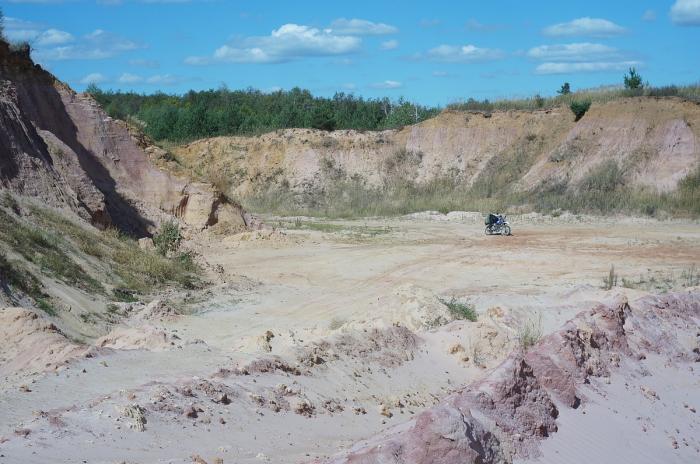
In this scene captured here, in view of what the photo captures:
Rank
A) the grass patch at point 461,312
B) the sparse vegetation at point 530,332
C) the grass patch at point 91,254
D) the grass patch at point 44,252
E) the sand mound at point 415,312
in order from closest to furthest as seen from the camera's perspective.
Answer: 1. the sparse vegetation at point 530,332
2. the sand mound at point 415,312
3. the grass patch at point 461,312
4. the grass patch at point 44,252
5. the grass patch at point 91,254

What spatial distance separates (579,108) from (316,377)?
40.5m

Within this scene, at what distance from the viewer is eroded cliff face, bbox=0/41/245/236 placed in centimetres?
1931

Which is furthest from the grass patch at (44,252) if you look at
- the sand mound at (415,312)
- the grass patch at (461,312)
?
the grass patch at (461,312)

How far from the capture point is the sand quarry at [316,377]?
22.6 ft

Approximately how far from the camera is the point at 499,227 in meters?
31.7

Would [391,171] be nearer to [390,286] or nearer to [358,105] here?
[358,105]

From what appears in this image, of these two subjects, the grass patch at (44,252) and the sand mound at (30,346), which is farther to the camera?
the grass patch at (44,252)

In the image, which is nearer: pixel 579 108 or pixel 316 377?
pixel 316 377

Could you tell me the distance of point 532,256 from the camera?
24922 mm

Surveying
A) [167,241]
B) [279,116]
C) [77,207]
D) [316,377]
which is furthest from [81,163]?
[279,116]

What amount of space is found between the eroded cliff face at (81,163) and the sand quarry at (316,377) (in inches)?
160

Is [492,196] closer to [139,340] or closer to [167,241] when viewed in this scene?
[167,241]

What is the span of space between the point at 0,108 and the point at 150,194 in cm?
598

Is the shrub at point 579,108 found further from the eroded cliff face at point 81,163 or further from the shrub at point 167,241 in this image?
the shrub at point 167,241
